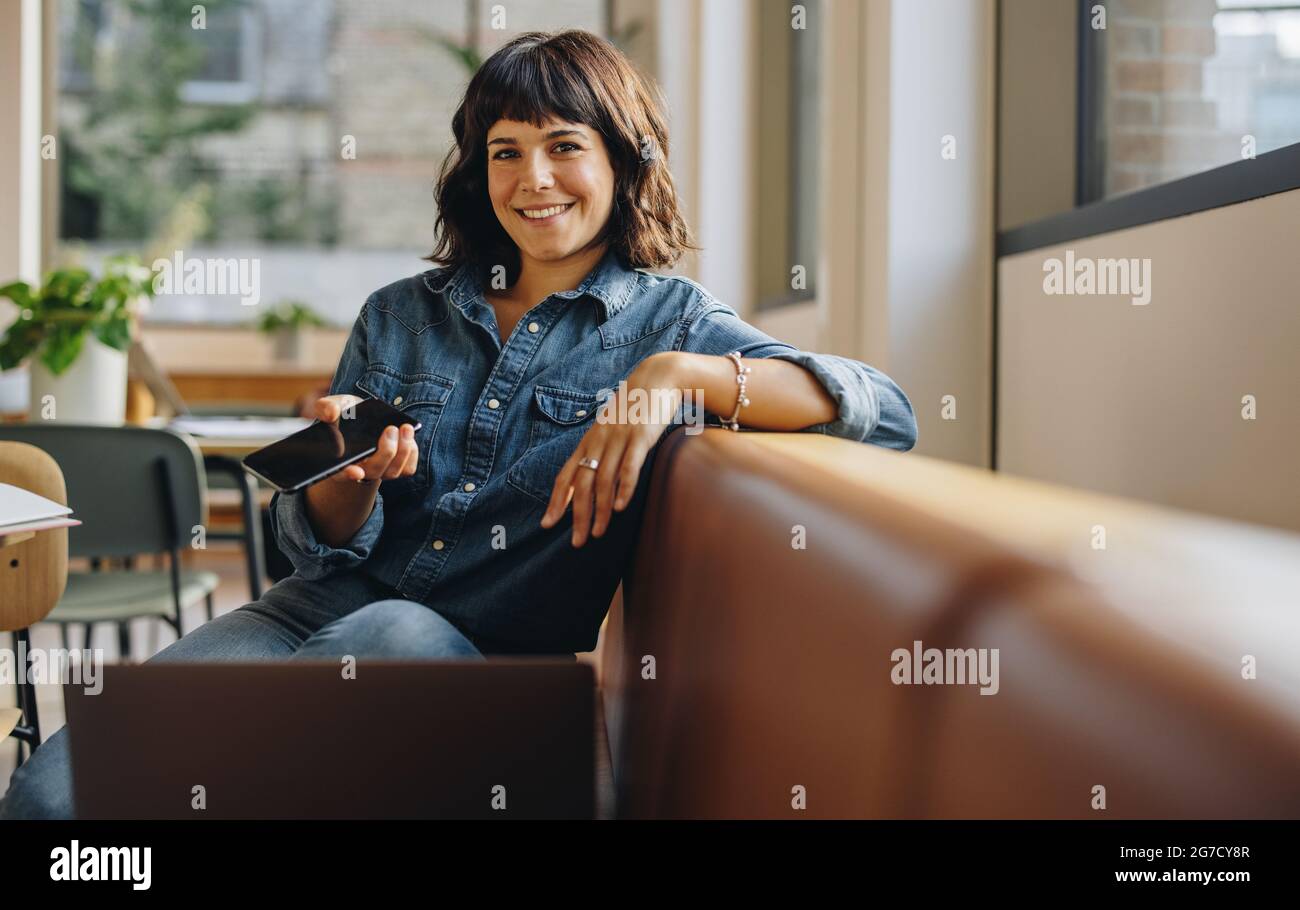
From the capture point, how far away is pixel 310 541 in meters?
1.32

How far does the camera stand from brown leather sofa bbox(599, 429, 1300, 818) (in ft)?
1.25

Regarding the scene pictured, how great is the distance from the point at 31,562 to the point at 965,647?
53.3 inches

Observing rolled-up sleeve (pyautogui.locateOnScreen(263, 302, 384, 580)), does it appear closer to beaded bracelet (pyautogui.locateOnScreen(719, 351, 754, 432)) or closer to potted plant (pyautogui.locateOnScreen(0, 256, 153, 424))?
beaded bracelet (pyautogui.locateOnScreen(719, 351, 754, 432))

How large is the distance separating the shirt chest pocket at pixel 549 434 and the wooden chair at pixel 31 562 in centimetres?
63

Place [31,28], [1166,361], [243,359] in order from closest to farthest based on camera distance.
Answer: [1166,361], [31,28], [243,359]

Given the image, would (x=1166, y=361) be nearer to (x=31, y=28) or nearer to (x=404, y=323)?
(x=404, y=323)

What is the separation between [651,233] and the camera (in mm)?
1575

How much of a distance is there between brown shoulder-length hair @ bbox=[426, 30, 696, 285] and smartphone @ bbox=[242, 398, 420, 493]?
456mm

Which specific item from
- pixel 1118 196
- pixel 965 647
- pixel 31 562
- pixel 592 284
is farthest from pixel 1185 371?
pixel 31 562

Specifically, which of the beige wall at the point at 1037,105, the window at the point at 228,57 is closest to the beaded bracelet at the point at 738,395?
the beige wall at the point at 1037,105

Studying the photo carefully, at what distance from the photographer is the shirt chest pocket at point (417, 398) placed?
1402 millimetres

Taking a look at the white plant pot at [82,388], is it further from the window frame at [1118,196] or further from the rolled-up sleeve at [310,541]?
the window frame at [1118,196]
